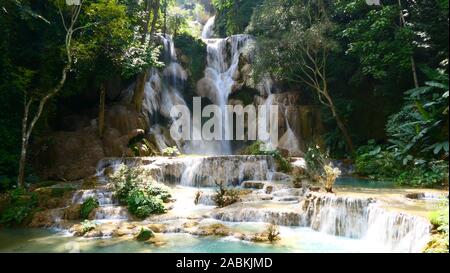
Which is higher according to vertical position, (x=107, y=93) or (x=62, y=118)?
(x=107, y=93)

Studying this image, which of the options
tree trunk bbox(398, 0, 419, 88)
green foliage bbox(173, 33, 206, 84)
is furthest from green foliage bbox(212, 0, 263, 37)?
tree trunk bbox(398, 0, 419, 88)

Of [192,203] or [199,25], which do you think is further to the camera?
[199,25]

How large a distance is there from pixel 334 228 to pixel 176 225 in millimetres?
4224

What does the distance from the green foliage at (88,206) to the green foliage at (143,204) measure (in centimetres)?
107

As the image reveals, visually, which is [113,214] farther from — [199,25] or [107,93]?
[199,25]

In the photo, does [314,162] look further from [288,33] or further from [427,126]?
[288,33]

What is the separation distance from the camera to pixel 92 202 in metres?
11.9

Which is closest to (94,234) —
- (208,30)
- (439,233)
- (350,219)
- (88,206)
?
(88,206)

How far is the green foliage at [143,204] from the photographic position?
11.6 meters

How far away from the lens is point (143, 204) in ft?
38.9

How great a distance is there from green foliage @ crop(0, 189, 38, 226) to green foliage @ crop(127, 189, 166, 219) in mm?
3097

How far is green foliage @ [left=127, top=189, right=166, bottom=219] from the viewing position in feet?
38.0
